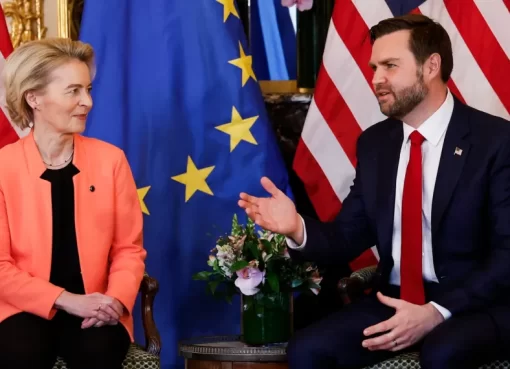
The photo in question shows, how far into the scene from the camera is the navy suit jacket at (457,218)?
351 cm

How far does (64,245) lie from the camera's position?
3676 millimetres

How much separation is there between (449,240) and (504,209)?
0.74ft

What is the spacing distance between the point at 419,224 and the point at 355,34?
4.07 ft

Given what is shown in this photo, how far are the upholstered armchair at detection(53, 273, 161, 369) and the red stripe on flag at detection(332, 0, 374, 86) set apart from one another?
4.75 feet

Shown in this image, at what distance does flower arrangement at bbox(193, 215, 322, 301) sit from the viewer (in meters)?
3.88

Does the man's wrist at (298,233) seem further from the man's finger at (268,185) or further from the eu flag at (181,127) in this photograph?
the eu flag at (181,127)

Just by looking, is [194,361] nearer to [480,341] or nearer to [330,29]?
[480,341]

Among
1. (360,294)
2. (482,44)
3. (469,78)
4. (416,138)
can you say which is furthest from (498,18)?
(360,294)

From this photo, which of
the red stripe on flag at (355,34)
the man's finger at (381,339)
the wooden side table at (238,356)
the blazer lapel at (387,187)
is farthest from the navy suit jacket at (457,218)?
the red stripe on flag at (355,34)

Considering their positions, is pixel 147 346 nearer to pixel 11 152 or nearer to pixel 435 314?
pixel 11 152

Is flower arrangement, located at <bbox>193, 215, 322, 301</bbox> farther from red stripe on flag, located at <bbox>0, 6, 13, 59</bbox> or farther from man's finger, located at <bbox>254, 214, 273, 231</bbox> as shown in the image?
red stripe on flag, located at <bbox>0, 6, 13, 59</bbox>

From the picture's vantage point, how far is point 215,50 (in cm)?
456

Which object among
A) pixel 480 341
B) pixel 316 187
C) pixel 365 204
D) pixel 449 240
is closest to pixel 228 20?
pixel 316 187

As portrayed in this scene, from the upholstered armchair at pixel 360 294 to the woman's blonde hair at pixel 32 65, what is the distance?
4.18ft
